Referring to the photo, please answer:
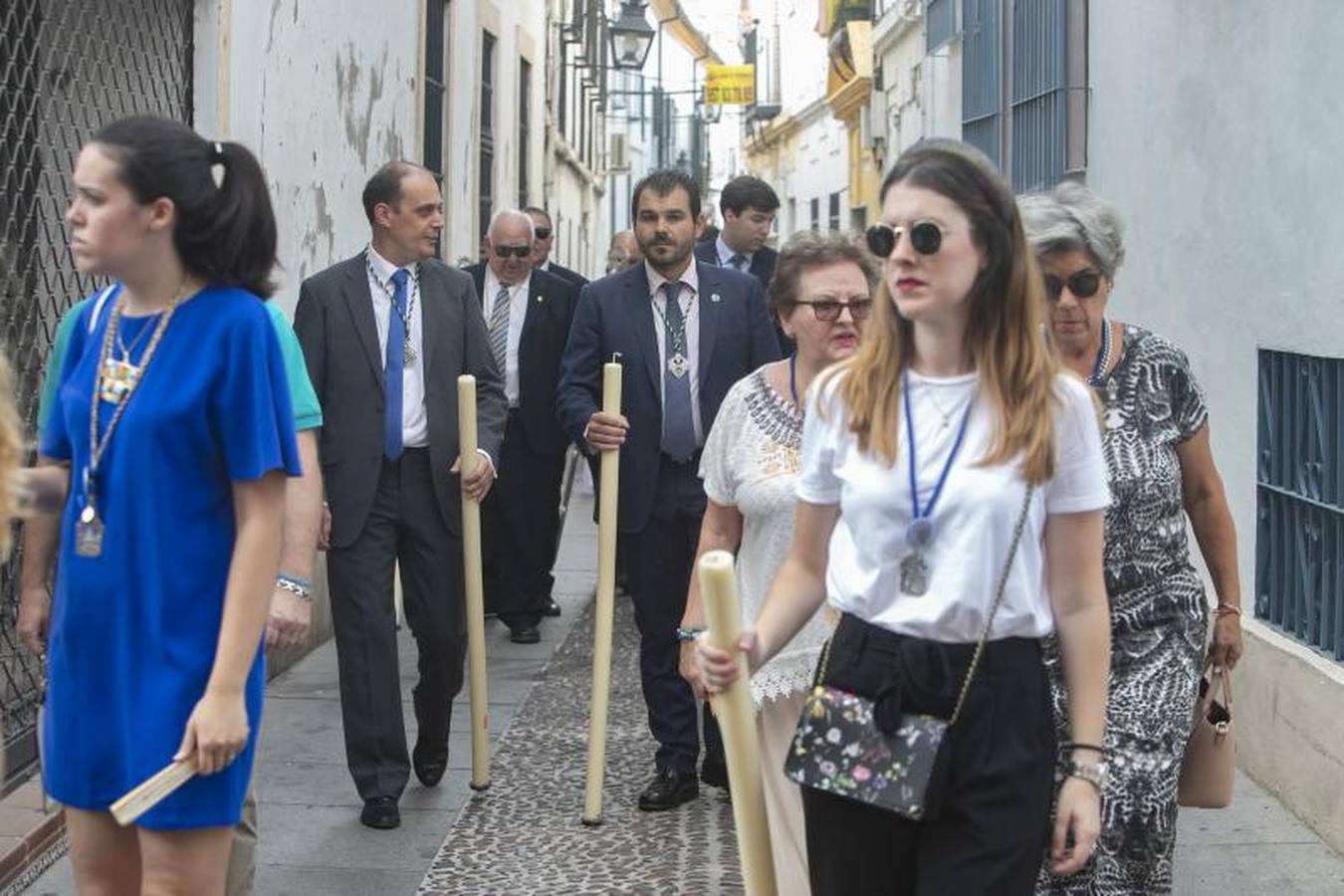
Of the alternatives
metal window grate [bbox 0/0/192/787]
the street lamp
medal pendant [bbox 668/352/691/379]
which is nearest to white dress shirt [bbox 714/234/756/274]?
metal window grate [bbox 0/0/192/787]

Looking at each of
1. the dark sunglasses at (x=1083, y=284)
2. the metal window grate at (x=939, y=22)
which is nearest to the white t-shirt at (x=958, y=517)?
the dark sunglasses at (x=1083, y=284)

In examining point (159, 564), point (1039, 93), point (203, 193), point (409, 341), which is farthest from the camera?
point (1039, 93)

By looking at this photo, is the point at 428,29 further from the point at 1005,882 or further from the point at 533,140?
the point at 1005,882

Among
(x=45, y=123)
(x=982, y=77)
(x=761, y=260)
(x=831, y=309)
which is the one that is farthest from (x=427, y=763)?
(x=982, y=77)

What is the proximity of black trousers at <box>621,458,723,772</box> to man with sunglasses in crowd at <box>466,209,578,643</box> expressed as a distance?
10.3 feet

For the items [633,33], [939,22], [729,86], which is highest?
[729,86]

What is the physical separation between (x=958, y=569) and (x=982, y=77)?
10356mm

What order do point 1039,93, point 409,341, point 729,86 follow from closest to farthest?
point 409,341, point 1039,93, point 729,86

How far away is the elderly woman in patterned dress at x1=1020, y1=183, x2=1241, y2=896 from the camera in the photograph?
14.1ft

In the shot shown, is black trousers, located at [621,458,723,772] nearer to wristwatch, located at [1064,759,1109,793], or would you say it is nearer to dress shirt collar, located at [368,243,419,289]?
dress shirt collar, located at [368,243,419,289]

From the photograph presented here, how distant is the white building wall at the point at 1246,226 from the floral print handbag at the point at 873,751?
3.35 metres

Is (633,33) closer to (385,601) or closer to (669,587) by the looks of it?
(669,587)

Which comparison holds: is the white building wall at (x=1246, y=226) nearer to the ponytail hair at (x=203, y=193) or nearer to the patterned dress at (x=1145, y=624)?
the patterned dress at (x=1145, y=624)

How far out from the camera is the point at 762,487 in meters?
4.93
